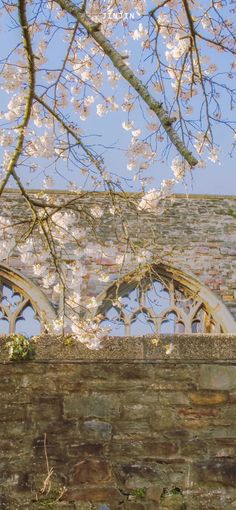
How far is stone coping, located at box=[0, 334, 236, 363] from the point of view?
4535 mm

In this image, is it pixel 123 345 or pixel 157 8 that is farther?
→ pixel 157 8

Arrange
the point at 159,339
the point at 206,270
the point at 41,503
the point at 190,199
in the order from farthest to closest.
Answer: the point at 190,199
the point at 206,270
the point at 159,339
the point at 41,503

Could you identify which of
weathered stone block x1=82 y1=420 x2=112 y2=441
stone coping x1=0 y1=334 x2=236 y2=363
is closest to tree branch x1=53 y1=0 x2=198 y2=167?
stone coping x1=0 y1=334 x2=236 y2=363

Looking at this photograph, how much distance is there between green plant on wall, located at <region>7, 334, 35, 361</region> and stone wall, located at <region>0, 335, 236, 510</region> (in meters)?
0.03

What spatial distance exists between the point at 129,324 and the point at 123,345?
766 cm

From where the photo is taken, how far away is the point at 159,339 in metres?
4.56

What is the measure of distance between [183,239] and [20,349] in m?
9.34

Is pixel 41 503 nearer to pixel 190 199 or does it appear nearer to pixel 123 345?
pixel 123 345

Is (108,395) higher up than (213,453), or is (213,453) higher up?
(108,395)

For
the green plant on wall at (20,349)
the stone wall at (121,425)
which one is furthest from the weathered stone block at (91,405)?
the green plant on wall at (20,349)

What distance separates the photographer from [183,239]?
1368 centimetres

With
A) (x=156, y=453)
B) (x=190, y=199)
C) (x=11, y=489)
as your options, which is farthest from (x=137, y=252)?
(x=190, y=199)

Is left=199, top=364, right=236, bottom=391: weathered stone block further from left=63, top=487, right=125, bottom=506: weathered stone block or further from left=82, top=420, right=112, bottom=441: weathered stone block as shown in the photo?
left=63, top=487, right=125, bottom=506: weathered stone block

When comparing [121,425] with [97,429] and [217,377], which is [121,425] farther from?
[217,377]
